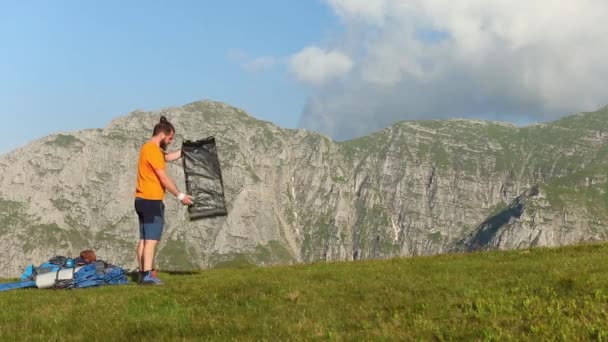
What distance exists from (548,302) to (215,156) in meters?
14.7

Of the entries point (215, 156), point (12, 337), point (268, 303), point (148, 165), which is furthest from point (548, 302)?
point (215, 156)

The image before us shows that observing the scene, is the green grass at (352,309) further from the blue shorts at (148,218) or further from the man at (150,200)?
the blue shorts at (148,218)

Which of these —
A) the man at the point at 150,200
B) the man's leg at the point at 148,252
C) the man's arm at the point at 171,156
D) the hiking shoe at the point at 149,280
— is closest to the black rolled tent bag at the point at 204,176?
the man's arm at the point at 171,156

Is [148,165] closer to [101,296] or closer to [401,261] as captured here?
[101,296]

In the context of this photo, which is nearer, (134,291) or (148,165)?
(134,291)

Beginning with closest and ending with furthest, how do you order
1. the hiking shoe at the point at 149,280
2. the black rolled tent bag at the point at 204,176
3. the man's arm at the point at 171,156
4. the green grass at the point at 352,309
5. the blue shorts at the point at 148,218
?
the green grass at the point at 352,309
the blue shorts at the point at 148,218
the hiking shoe at the point at 149,280
the man's arm at the point at 171,156
the black rolled tent bag at the point at 204,176

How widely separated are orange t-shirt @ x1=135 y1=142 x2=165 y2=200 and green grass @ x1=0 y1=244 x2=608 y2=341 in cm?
310

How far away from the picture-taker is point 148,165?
1786cm

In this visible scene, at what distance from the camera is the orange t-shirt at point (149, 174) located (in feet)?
58.2

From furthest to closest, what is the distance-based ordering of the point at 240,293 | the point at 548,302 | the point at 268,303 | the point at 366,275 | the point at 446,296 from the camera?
the point at 366,275
the point at 240,293
the point at 268,303
the point at 446,296
the point at 548,302

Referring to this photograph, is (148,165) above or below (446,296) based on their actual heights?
above

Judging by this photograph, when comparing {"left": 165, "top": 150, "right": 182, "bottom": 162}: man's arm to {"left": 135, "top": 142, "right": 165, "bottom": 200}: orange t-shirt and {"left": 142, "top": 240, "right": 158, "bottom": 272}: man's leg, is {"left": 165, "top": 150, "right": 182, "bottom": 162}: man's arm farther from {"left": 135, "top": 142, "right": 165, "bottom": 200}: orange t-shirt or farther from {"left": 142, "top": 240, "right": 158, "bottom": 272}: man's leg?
{"left": 142, "top": 240, "right": 158, "bottom": 272}: man's leg

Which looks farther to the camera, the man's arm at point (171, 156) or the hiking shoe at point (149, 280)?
the man's arm at point (171, 156)

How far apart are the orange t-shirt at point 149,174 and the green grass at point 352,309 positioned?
10.2 ft
